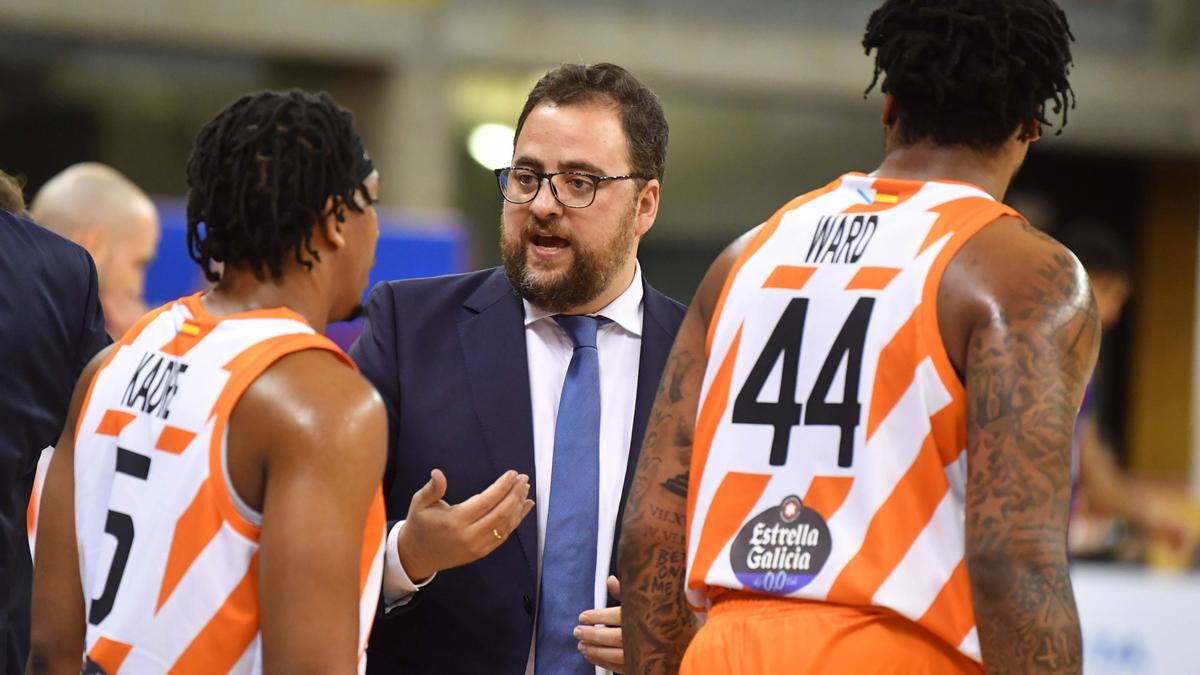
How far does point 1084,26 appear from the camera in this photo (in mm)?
15305

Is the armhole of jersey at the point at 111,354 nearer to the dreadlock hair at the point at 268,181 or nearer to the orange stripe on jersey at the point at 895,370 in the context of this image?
the dreadlock hair at the point at 268,181

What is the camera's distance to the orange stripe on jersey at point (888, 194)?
7.87ft

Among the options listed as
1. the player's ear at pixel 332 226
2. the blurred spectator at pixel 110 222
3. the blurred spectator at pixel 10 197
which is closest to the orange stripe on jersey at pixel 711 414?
the player's ear at pixel 332 226

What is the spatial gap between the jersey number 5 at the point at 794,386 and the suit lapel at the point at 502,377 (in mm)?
853

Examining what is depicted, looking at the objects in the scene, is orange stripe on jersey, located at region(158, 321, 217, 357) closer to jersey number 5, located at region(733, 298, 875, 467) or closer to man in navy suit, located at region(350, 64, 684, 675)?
man in navy suit, located at region(350, 64, 684, 675)

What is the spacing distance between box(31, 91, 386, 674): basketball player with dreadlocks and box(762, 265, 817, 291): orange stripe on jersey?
0.65 metres

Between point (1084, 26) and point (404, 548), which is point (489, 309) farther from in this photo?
point (1084, 26)

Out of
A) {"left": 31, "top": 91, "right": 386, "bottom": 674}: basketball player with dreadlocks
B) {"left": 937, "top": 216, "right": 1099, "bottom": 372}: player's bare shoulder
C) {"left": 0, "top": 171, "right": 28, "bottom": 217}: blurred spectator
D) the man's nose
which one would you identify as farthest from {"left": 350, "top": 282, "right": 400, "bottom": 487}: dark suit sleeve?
{"left": 937, "top": 216, "right": 1099, "bottom": 372}: player's bare shoulder

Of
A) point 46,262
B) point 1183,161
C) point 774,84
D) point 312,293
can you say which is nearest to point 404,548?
point 312,293

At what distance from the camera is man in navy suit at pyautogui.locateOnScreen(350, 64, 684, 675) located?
308 centimetres

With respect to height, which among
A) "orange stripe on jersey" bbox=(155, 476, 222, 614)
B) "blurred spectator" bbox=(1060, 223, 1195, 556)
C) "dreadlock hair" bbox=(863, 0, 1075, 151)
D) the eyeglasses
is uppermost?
"dreadlock hair" bbox=(863, 0, 1075, 151)

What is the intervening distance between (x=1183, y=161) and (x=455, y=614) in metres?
16.1

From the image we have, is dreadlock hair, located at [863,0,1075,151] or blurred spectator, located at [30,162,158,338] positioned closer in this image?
dreadlock hair, located at [863,0,1075,151]

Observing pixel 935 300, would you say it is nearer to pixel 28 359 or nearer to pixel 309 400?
pixel 309 400
